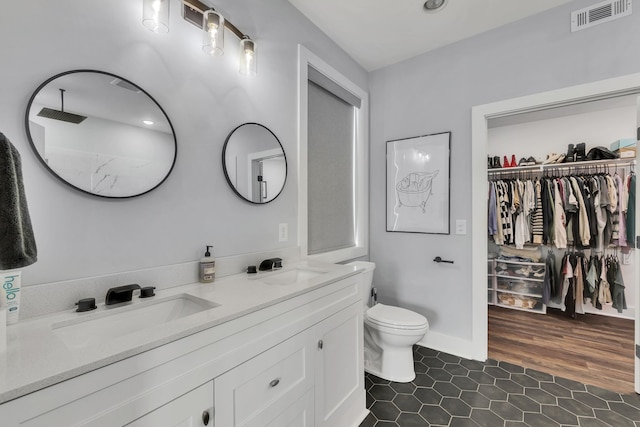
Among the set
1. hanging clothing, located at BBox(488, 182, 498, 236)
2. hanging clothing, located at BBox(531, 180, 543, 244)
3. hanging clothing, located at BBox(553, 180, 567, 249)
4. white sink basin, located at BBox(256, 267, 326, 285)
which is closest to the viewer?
white sink basin, located at BBox(256, 267, 326, 285)

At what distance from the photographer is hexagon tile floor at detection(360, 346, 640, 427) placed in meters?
1.63

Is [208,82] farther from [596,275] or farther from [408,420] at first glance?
[596,275]

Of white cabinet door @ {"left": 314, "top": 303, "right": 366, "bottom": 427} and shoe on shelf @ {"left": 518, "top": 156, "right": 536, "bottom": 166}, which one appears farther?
shoe on shelf @ {"left": 518, "top": 156, "right": 536, "bottom": 166}

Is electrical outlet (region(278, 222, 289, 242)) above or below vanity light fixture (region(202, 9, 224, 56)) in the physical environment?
below

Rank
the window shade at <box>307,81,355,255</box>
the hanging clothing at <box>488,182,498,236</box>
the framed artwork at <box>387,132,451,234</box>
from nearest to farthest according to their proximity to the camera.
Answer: the window shade at <box>307,81,355,255</box>
the framed artwork at <box>387,132,451,234</box>
the hanging clothing at <box>488,182,498,236</box>

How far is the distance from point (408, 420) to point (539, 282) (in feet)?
9.27

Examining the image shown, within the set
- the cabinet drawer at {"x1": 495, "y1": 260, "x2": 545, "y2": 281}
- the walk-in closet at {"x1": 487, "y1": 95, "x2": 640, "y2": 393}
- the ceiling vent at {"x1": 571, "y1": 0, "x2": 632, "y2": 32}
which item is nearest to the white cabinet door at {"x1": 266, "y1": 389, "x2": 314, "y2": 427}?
the walk-in closet at {"x1": 487, "y1": 95, "x2": 640, "y2": 393}

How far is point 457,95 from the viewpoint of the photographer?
245 cm

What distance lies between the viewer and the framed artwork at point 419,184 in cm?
251

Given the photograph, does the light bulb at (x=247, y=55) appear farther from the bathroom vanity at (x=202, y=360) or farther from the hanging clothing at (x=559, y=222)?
the hanging clothing at (x=559, y=222)

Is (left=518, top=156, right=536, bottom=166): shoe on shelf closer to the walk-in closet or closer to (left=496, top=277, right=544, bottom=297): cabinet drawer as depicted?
the walk-in closet

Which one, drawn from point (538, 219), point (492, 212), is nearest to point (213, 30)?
point (492, 212)

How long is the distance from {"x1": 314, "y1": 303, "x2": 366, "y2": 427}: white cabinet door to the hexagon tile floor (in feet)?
0.64

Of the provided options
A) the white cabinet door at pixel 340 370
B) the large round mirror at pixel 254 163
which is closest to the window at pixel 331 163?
the large round mirror at pixel 254 163
